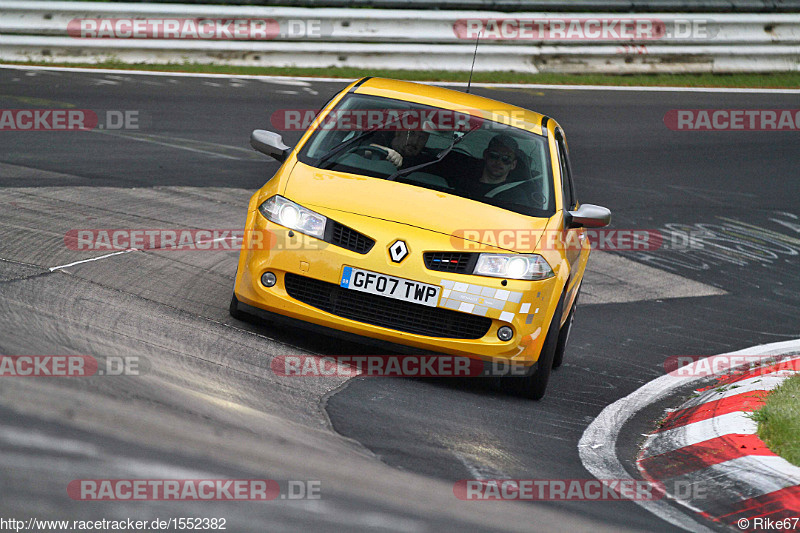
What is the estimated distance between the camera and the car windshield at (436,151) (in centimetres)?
643

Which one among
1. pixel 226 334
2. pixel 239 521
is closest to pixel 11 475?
pixel 239 521

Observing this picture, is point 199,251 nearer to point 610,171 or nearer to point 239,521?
point 239,521

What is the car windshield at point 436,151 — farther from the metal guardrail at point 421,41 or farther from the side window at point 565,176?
the metal guardrail at point 421,41

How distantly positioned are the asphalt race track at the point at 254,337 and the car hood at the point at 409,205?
868 mm

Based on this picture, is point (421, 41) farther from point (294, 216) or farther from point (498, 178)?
point (294, 216)

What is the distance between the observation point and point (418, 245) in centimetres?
569

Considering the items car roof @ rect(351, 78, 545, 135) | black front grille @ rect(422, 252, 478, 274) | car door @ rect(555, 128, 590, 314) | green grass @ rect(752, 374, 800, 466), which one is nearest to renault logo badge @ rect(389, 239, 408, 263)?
black front grille @ rect(422, 252, 478, 274)

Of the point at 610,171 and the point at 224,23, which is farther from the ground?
the point at 224,23

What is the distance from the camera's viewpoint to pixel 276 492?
3.66 metres

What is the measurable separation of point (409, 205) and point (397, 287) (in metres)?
0.58

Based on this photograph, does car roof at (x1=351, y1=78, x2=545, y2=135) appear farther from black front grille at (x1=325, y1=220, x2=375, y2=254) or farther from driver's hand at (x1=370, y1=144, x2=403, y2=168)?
black front grille at (x1=325, y1=220, x2=375, y2=254)

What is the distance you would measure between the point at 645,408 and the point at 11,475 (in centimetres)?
410

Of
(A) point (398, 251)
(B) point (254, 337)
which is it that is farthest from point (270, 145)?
(A) point (398, 251)

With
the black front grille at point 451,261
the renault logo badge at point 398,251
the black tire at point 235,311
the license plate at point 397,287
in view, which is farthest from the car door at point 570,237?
the black tire at point 235,311
